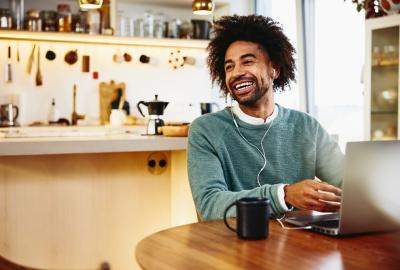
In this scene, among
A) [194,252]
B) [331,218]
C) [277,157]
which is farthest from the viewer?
[277,157]

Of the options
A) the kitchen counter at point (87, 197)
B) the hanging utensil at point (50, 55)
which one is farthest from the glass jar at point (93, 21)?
the kitchen counter at point (87, 197)

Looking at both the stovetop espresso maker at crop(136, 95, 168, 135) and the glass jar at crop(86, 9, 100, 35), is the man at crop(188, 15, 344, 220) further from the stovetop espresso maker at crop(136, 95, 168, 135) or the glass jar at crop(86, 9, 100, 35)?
the glass jar at crop(86, 9, 100, 35)

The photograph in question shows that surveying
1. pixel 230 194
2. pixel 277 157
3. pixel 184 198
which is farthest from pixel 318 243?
pixel 184 198

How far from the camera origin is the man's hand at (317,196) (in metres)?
1.52

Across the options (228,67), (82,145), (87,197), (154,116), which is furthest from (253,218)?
(154,116)

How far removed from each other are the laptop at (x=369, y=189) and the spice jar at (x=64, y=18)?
14.2ft

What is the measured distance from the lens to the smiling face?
211 centimetres

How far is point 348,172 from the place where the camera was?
4.23 feet

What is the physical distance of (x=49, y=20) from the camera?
5.28m

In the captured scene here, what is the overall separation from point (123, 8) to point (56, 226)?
3.25m

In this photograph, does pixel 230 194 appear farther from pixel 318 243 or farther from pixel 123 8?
pixel 123 8

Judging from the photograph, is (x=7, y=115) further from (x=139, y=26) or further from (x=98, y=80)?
(x=139, y=26)

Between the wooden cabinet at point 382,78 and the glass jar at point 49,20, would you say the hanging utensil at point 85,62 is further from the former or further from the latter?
the wooden cabinet at point 382,78

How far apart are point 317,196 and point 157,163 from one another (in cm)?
184
